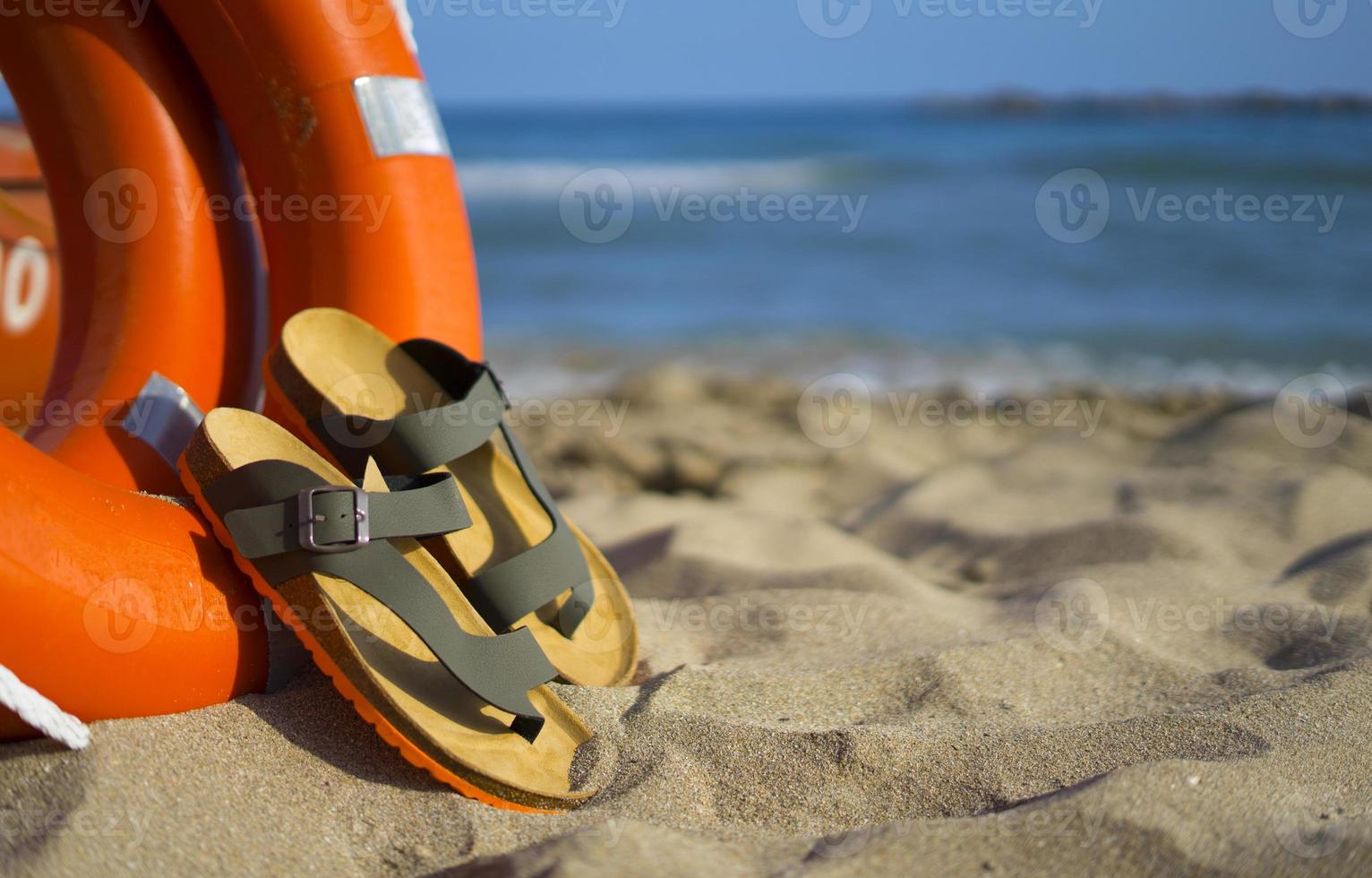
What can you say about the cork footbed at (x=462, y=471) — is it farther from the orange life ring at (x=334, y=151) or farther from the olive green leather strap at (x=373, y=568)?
the olive green leather strap at (x=373, y=568)

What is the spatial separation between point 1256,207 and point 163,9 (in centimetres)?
778

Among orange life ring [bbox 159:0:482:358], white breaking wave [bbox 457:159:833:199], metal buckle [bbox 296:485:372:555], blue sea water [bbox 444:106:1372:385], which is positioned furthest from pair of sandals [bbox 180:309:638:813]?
white breaking wave [bbox 457:159:833:199]

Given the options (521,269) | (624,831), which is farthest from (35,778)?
(521,269)

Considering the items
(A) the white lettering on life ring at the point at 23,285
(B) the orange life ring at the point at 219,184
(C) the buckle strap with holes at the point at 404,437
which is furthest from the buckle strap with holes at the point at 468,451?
(A) the white lettering on life ring at the point at 23,285

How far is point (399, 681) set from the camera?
3.91ft

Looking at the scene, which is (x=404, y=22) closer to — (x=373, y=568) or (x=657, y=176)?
(x=373, y=568)

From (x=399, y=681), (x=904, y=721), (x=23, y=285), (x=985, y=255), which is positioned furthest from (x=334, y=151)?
(x=985, y=255)

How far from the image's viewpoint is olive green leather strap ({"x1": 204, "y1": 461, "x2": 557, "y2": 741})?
1165 mm

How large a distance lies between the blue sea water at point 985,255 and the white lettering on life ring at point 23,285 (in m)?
2.54

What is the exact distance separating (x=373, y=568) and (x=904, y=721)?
678 millimetres

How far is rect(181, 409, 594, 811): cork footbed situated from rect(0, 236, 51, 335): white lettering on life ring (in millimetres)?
1597

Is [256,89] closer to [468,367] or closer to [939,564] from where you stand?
[468,367]

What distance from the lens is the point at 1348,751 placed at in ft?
3.96

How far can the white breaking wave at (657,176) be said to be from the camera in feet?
36.1
